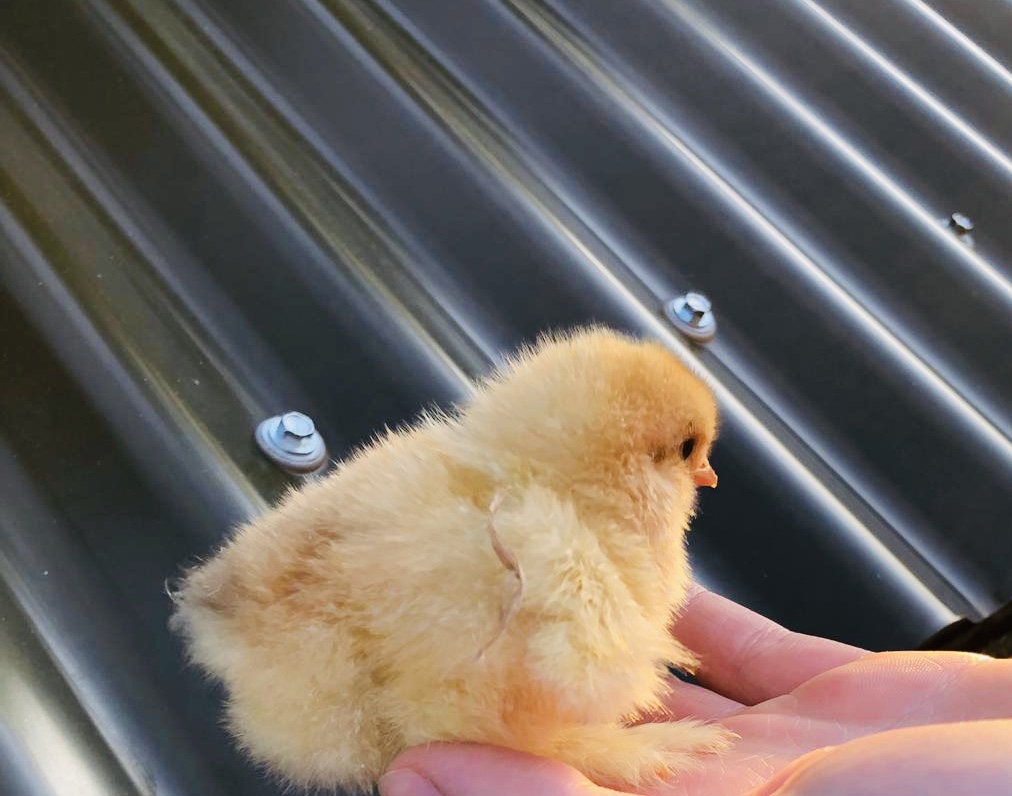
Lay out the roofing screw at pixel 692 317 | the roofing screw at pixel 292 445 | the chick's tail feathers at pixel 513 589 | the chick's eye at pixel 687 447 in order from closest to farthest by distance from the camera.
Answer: the chick's tail feathers at pixel 513 589
the chick's eye at pixel 687 447
the roofing screw at pixel 292 445
the roofing screw at pixel 692 317

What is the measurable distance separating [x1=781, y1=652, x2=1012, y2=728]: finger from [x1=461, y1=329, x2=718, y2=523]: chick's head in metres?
0.21

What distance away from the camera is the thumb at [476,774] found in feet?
A: 1.91

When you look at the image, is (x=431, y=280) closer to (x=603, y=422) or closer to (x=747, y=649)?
(x=603, y=422)

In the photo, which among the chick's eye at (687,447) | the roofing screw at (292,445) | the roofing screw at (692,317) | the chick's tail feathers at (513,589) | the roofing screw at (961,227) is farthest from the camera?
the roofing screw at (961,227)

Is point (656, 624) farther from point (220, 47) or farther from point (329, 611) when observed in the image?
point (220, 47)

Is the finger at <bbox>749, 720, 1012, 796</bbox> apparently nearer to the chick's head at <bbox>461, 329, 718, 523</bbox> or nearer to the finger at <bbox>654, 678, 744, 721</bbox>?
the chick's head at <bbox>461, 329, 718, 523</bbox>

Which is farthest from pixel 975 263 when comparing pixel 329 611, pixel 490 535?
pixel 329 611

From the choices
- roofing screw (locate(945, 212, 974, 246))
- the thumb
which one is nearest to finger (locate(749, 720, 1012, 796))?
the thumb

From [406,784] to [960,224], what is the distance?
114 cm

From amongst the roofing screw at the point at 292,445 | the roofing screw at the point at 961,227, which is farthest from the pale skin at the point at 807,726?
the roofing screw at the point at 961,227

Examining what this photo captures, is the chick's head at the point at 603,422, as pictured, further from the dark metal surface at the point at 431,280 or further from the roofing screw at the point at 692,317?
the roofing screw at the point at 692,317

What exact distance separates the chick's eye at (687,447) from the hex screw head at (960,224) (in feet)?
2.56

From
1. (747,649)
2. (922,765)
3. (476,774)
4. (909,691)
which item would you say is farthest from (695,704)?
(922,765)

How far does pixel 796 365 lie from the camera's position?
107 cm
